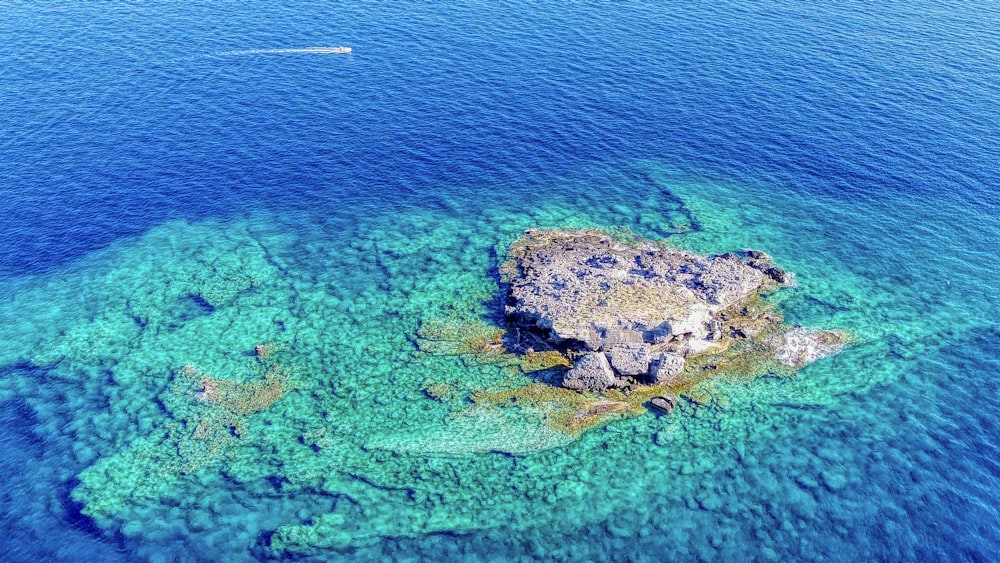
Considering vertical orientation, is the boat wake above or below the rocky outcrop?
above

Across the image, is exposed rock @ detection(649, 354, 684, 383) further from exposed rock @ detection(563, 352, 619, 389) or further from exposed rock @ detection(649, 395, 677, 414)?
exposed rock @ detection(563, 352, 619, 389)

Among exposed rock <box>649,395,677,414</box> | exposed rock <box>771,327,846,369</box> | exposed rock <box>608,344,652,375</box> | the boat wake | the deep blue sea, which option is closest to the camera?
the deep blue sea

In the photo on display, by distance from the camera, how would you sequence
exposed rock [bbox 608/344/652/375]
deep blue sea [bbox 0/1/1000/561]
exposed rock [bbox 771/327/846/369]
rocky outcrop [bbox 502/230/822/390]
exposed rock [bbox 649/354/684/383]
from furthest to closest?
exposed rock [bbox 771/327/846/369]
rocky outcrop [bbox 502/230/822/390]
exposed rock [bbox 649/354/684/383]
exposed rock [bbox 608/344/652/375]
deep blue sea [bbox 0/1/1000/561]

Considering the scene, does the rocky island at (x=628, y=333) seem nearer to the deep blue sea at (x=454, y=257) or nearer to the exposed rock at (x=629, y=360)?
the exposed rock at (x=629, y=360)

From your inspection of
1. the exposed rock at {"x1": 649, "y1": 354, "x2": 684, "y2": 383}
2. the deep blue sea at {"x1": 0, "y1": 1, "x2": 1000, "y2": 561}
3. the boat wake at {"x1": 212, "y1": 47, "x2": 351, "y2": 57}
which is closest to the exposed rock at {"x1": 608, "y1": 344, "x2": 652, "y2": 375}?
the exposed rock at {"x1": 649, "y1": 354, "x2": 684, "y2": 383}

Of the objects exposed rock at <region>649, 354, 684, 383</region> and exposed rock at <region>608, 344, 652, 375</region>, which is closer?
exposed rock at <region>608, 344, 652, 375</region>

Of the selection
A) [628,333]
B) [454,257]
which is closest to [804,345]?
[628,333]
